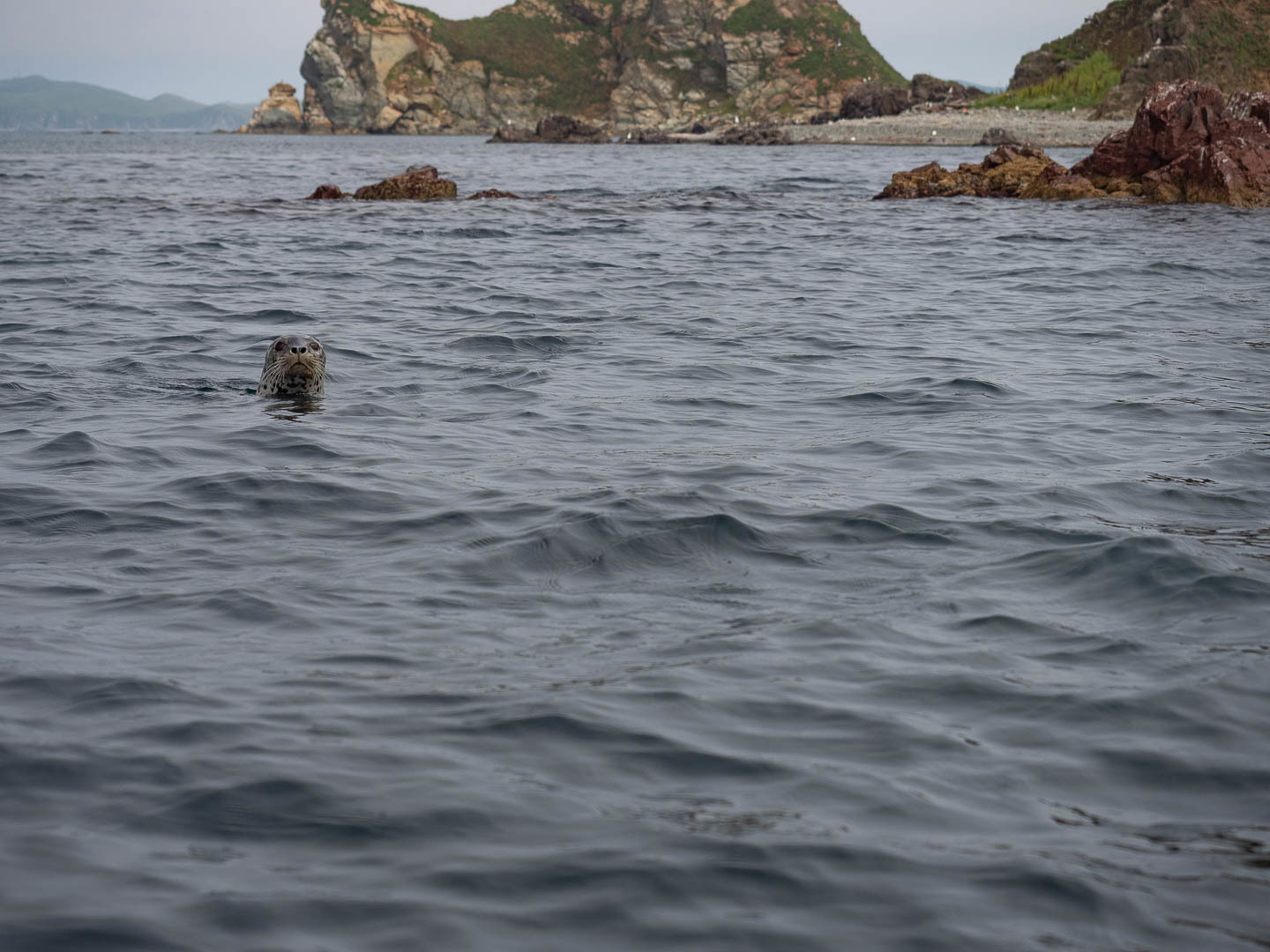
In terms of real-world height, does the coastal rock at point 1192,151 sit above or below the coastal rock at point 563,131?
below

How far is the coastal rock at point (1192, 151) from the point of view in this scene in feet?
86.4

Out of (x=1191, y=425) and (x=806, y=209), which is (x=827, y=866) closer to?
(x=1191, y=425)

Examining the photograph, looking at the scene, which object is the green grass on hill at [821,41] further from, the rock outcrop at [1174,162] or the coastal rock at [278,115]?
the rock outcrop at [1174,162]

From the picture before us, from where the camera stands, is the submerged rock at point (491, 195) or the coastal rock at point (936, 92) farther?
the coastal rock at point (936, 92)

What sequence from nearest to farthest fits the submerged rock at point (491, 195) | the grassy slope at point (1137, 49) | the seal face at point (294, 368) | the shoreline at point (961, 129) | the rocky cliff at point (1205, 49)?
the seal face at point (294, 368), the submerged rock at point (491, 195), the shoreline at point (961, 129), the rocky cliff at point (1205, 49), the grassy slope at point (1137, 49)

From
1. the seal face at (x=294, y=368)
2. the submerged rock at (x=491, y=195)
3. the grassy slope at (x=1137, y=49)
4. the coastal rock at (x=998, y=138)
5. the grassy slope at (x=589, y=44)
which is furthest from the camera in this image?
the grassy slope at (x=589, y=44)

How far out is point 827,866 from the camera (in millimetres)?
3383

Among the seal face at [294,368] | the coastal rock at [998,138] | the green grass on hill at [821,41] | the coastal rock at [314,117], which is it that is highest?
the green grass on hill at [821,41]

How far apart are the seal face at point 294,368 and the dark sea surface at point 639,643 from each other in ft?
0.67

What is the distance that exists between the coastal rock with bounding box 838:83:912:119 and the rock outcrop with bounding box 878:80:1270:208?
69.6 m

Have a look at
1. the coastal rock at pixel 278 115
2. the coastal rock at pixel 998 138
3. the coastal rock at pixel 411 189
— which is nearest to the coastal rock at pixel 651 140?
the coastal rock at pixel 998 138

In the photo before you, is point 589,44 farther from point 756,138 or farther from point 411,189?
point 411,189

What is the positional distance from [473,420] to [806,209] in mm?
20565

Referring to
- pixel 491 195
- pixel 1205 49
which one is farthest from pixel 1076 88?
pixel 491 195
